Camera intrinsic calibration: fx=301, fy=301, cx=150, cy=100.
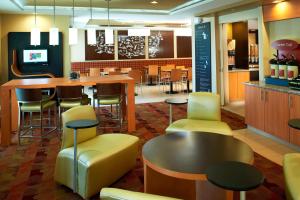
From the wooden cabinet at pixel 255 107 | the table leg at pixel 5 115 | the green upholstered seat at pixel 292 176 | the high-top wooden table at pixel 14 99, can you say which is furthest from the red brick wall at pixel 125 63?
the green upholstered seat at pixel 292 176

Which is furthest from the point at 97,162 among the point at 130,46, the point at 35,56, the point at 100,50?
the point at 130,46

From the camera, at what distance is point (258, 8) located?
6355 millimetres

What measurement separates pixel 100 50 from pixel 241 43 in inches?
258

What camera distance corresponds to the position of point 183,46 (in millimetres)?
14586

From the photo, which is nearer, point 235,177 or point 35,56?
point 235,177

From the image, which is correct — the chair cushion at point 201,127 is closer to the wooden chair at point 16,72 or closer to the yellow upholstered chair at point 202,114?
the yellow upholstered chair at point 202,114

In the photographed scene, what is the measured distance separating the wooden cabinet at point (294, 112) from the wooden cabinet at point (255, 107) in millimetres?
697

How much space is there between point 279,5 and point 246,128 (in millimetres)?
2344

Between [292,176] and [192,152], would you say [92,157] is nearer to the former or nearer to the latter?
[192,152]

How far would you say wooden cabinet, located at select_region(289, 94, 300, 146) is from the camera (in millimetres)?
4379

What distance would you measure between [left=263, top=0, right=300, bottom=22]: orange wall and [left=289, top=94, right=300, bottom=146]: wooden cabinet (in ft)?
4.92

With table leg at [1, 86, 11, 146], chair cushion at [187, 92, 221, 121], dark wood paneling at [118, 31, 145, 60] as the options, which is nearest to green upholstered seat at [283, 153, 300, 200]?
chair cushion at [187, 92, 221, 121]

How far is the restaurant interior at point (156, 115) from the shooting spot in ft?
8.83

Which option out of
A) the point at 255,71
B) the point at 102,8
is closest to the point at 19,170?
the point at 102,8
